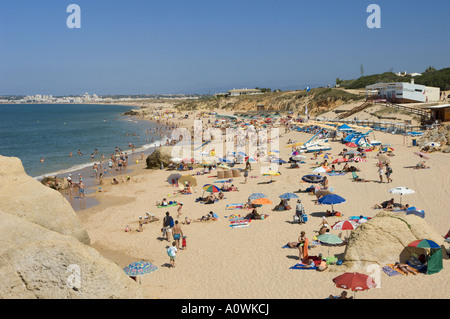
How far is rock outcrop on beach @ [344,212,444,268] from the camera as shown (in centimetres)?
982

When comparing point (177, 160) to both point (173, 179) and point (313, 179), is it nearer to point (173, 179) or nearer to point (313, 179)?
point (173, 179)

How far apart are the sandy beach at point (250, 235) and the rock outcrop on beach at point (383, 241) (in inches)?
21.9

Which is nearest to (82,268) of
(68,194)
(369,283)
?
(369,283)

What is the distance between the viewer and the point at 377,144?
94.3ft

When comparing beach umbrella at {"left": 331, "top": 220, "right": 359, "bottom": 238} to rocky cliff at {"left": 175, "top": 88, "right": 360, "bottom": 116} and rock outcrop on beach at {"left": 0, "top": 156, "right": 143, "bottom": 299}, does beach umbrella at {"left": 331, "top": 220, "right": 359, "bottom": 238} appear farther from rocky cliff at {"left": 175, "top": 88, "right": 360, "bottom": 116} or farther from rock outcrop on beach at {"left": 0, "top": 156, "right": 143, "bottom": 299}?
rocky cliff at {"left": 175, "top": 88, "right": 360, "bottom": 116}

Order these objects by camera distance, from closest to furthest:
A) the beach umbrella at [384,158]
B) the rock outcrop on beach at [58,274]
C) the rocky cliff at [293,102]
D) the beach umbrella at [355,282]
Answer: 1. the rock outcrop on beach at [58,274]
2. the beach umbrella at [355,282]
3. the beach umbrella at [384,158]
4. the rocky cliff at [293,102]

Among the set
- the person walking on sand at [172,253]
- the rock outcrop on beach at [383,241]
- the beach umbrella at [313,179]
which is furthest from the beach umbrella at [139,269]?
the beach umbrella at [313,179]

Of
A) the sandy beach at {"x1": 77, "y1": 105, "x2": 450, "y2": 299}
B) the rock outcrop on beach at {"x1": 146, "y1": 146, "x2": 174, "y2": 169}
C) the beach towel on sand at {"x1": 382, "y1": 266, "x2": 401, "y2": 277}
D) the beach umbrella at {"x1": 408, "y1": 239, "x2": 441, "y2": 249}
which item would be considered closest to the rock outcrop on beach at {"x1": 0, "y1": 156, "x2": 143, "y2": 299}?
the sandy beach at {"x1": 77, "y1": 105, "x2": 450, "y2": 299}

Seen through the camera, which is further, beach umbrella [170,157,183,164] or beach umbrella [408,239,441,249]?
beach umbrella [170,157,183,164]

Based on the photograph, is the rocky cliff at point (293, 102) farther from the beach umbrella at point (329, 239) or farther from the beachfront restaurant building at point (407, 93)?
the beach umbrella at point (329, 239)

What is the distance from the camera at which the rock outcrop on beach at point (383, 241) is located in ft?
32.2

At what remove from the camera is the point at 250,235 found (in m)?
13.3

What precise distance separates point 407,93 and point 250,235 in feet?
138

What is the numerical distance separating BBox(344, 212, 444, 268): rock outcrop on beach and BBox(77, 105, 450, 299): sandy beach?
1.83ft
